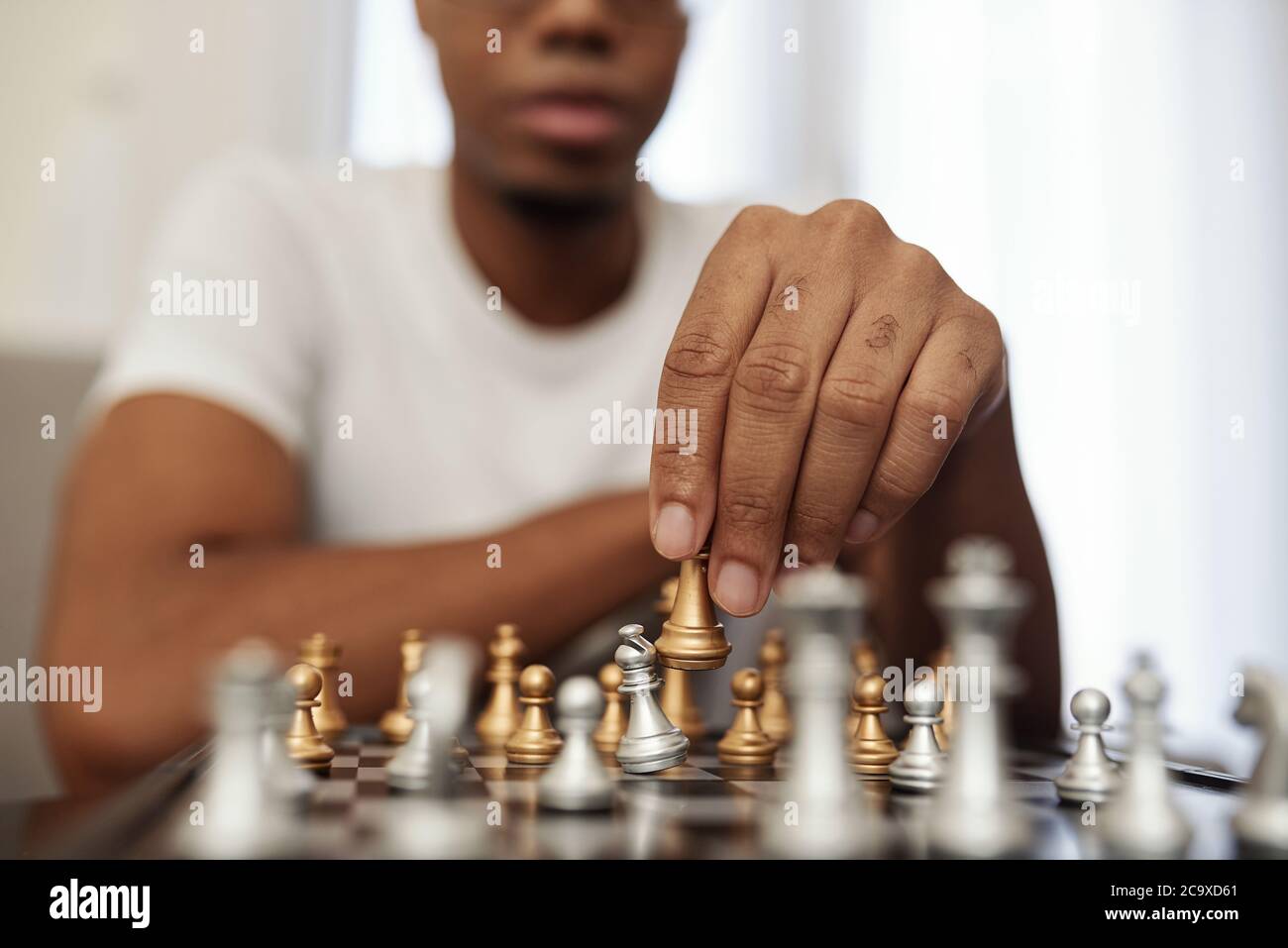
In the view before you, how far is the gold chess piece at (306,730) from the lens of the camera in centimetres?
75

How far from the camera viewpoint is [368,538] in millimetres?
1777

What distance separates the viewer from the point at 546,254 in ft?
5.71

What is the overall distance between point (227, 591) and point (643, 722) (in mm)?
683

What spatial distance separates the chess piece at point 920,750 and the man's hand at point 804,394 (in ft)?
0.41

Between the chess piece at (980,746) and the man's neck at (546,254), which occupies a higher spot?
the man's neck at (546,254)

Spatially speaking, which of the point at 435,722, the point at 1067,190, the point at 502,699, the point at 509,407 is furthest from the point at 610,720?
the point at 1067,190

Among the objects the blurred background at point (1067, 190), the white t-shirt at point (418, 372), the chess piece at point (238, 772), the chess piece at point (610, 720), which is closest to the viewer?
the chess piece at point (238, 772)

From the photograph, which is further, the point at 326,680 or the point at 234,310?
the point at 234,310

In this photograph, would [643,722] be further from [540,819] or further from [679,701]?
[679,701]

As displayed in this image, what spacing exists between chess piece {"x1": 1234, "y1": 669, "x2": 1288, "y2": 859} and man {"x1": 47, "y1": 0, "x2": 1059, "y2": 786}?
0.82ft

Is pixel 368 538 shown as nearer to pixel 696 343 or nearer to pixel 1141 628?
pixel 696 343

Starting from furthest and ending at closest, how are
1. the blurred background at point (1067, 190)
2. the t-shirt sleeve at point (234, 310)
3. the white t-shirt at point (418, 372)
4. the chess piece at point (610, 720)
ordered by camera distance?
the blurred background at point (1067, 190) < the white t-shirt at point (418, 372) < the t-shirt sleeve at point (234, 310) < the chess piece at point (610, 720)

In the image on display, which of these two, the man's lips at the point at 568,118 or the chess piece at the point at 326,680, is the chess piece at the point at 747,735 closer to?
the chess piece at the point at 326,680

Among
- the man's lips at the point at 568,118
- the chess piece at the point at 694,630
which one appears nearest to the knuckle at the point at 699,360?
the chess piece at the point at 694,630
